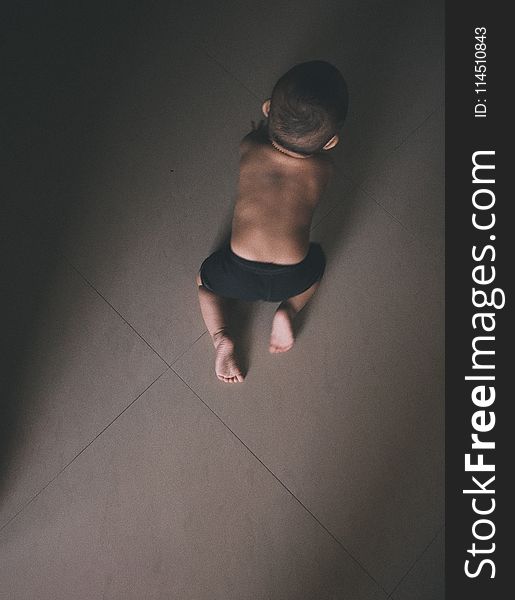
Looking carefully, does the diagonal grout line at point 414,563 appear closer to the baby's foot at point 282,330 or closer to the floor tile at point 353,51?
the baby's foot at point 282,330

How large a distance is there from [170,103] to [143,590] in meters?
0.96

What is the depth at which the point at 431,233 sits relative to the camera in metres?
1.15

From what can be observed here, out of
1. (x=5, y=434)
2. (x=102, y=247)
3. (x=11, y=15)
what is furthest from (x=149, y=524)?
(x=11, y=15)

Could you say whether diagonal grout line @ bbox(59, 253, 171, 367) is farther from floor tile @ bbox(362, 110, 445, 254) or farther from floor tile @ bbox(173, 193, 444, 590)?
floor tile @ bbox(362, 110, 445, 254)

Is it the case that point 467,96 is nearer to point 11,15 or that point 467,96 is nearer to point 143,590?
point 11,15

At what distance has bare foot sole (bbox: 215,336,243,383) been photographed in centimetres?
102

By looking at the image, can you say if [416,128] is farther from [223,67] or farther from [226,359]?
[226,359]

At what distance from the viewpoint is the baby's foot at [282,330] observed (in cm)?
103

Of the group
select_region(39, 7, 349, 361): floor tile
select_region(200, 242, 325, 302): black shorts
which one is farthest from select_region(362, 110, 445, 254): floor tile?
select_region(200, 242, 325, 302): black shorts

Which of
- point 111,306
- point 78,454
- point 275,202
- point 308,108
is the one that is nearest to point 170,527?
point 78,454

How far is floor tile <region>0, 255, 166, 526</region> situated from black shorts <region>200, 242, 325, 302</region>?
20 cm

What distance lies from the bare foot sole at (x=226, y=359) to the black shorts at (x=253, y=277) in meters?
0.09

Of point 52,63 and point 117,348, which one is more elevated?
point 52,63

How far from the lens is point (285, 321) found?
1028 millimetres
